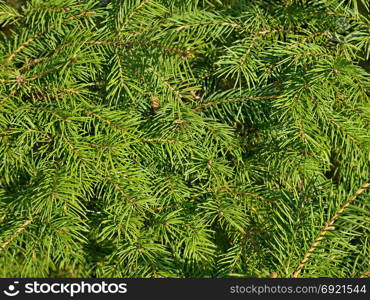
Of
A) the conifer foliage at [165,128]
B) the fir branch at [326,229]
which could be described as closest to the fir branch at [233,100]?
the conifer foliage at [165,128]

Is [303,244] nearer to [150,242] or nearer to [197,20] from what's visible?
[150,242]

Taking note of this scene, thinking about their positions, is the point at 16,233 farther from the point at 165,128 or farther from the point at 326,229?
the point at 326,229

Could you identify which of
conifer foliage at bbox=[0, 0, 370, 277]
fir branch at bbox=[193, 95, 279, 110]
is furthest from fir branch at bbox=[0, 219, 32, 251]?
fir branch at bbox=[193, 95, 279, 110]

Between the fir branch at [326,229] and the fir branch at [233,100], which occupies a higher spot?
the fir branch at [233,100]

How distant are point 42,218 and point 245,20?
0.45 m

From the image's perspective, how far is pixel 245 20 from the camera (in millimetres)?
740

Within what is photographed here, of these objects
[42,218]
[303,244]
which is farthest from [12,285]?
[303,244]

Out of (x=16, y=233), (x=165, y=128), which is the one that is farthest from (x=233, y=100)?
(x=16, y=233)

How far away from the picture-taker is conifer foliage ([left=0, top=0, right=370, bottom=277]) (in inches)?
25.7

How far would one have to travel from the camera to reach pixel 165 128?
69cm

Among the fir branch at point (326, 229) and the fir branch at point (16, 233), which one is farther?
the fir branch at point (16, 233)

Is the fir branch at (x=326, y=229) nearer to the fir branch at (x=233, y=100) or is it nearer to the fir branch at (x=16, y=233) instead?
the fir branch at (x=233, y=100)

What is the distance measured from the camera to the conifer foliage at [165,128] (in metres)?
0.65

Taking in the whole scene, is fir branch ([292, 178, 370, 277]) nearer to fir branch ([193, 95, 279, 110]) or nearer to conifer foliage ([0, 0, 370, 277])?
conifer foliage ([0, 0, 370, 277])
